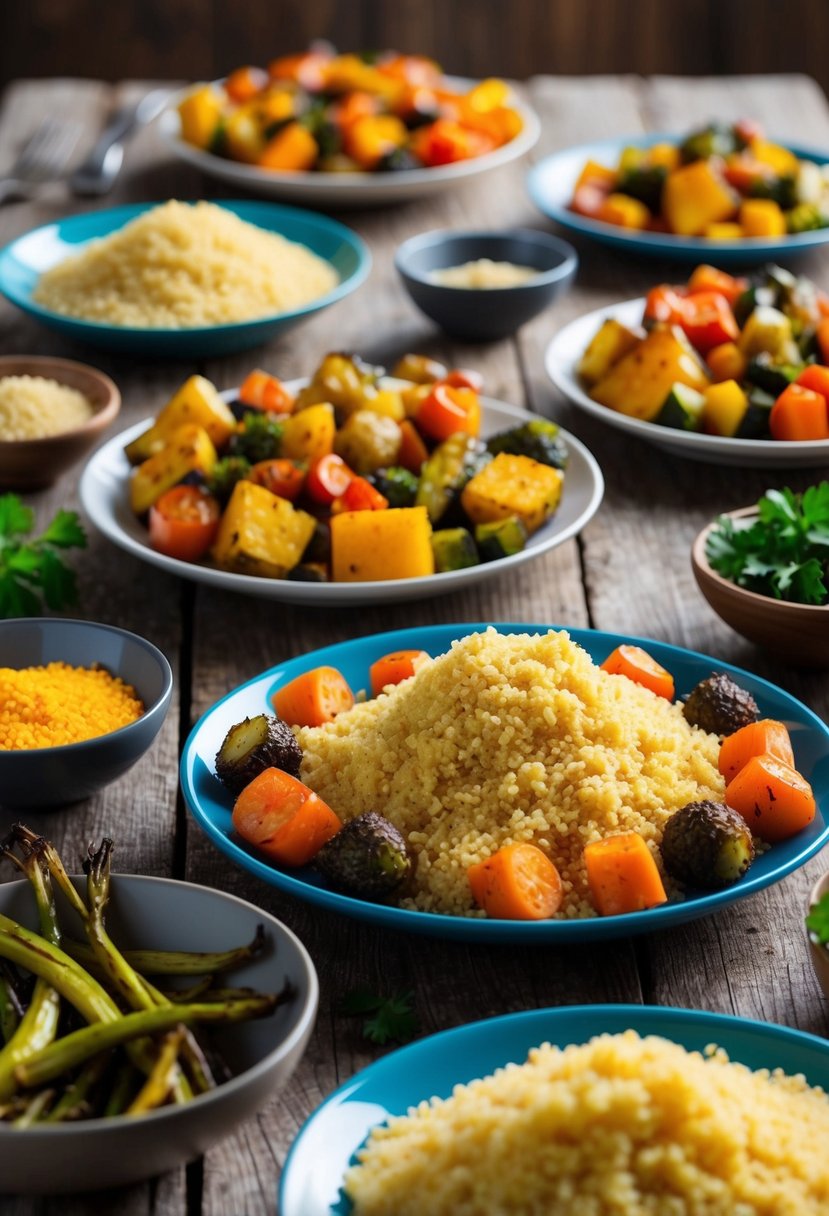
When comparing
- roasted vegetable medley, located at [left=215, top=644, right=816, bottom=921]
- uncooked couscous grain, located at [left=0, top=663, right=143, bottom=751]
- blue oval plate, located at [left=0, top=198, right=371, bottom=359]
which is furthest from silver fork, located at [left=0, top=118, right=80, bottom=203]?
roasted vegetable medley, located at [left=215, top=644, right=816, bottom=921]

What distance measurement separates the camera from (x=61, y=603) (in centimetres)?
209

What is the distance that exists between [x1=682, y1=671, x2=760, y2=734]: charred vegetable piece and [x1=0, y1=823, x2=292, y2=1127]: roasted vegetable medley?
0.62 meters

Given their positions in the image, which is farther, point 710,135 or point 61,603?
point 710,135

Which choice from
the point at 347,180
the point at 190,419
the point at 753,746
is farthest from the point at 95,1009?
the point at 347,180

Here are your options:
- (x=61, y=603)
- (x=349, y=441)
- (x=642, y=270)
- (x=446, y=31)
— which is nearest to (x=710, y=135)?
(x=642, y=270)

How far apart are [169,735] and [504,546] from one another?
55 centimetres

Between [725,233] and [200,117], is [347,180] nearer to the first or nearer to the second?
[200,117]

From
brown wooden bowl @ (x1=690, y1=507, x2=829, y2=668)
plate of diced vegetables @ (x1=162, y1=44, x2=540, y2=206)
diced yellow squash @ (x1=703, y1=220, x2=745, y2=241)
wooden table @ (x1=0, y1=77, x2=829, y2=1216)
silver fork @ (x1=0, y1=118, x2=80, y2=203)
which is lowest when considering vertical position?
wooden table @ (x1=0, y1=77, x2=829, y2=1216)

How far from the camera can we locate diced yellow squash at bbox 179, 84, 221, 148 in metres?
3.75

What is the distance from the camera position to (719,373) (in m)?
2.58

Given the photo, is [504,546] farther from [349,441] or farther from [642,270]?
[642,270]

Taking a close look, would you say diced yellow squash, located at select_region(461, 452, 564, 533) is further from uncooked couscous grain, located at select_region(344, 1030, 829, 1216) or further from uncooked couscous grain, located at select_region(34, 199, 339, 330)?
uncooked couscous grain, located at select_region(344, 1030, 829, 1216)

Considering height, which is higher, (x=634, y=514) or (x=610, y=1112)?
(x=610, y=1112)

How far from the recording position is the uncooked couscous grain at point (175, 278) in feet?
9.20
